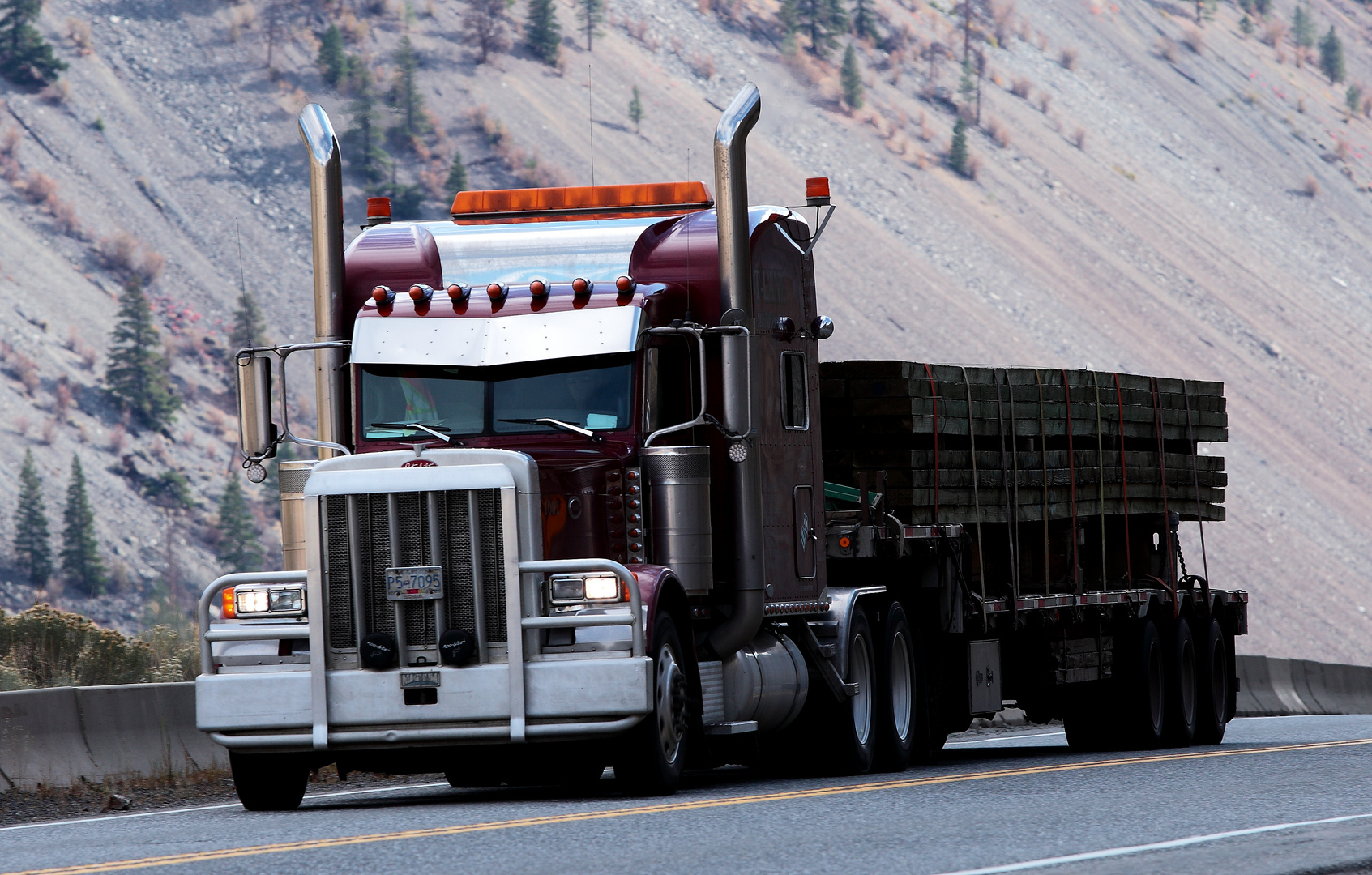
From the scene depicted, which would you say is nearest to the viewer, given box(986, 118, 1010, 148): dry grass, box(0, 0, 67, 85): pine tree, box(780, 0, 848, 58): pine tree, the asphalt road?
the asphalt road

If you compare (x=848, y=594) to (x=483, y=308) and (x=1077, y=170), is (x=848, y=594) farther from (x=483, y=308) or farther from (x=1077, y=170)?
(x=1077, y=170)

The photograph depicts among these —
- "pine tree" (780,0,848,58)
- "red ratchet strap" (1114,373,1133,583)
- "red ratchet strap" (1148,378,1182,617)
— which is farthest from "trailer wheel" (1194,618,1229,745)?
"pine tree" (780,0,848,58)

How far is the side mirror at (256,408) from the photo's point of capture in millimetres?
12438

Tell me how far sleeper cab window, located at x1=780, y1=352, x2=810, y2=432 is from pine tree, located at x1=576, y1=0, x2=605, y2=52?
2095 inches

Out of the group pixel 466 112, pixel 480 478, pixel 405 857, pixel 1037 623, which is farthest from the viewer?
pixel 466 112

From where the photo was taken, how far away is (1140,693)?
19062 mm

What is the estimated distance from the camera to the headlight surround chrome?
459 inches

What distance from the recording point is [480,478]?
1138 cm

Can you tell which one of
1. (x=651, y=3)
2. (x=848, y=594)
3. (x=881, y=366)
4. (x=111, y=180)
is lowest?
(x=848, y=594)

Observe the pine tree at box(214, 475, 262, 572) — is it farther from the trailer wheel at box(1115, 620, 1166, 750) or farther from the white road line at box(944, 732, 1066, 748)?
the trailer wheel at box(1115, 620, 1166, 750)

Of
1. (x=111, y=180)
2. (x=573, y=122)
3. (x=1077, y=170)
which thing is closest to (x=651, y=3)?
(x=573, y=122)

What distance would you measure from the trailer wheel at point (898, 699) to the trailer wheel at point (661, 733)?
294 centimetres

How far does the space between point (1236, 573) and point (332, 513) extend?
147 ft

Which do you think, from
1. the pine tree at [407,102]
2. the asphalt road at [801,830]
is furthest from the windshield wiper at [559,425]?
the pine tree at [407,102]
